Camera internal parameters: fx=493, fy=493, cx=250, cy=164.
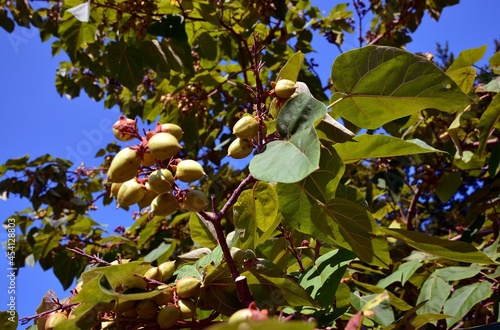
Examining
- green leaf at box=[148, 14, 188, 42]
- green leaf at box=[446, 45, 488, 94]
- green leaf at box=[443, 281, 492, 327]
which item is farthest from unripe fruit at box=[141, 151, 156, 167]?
green leaf at box=[148, 14, 188, 42]

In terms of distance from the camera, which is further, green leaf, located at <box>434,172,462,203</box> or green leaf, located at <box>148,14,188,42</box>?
green leaf, located at <box>434,172,462,203</box>

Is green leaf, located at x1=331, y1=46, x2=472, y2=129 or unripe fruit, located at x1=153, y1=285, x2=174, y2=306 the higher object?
green leaf, located at x1=331, y1=46, x2=472, y2=129

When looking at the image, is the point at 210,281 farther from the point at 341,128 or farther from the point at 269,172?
the point at 341,128

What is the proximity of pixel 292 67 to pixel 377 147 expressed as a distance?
0.70 feet

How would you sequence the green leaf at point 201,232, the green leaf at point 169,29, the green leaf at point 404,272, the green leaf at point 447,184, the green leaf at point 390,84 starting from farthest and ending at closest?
the green leaf at point 447,184 → the green leaf at point 169,29 → the green leaf at point 404,272 → the green leaf at point 201,232 → the green leaf at point 390,84

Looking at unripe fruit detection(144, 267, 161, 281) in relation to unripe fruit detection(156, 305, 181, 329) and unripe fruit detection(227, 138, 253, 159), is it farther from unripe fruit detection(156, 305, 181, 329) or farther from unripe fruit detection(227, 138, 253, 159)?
unripe fruit detection(227, 138, 253, 159)

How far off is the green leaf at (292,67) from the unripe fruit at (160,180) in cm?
29

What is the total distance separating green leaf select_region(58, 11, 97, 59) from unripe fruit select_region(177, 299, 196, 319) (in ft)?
7.73

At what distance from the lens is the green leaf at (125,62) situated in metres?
2.64

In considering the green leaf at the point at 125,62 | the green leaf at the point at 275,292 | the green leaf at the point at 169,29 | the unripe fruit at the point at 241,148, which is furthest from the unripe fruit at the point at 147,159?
the green leaf at the point at 125,62

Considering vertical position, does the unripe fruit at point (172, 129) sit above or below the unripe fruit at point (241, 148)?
above

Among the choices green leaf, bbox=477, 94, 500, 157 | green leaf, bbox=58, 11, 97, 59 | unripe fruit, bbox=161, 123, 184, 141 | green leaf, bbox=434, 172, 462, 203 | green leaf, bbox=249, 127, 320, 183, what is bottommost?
green leaf, bbox=249, 127, 320, 183

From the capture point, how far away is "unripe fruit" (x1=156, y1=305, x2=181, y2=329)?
0.72 meters

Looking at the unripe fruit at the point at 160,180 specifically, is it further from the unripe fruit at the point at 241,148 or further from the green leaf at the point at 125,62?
the green leaf at the point at 125,62
